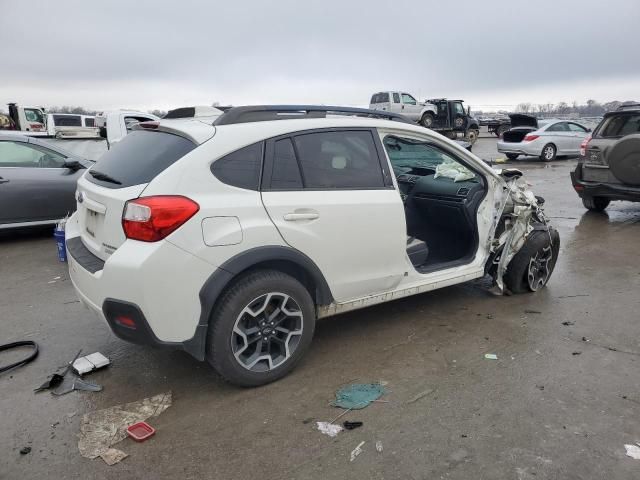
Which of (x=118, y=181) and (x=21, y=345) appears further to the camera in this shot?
(x=21, y=345)

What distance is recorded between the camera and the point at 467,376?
3340mm

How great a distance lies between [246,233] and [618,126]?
7242 millimetres

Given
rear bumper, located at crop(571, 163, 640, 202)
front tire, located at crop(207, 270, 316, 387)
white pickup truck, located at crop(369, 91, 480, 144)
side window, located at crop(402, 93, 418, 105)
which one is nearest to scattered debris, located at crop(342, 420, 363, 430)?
front tire, located at crop(207, 270, 316, 387)

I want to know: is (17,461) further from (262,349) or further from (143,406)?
(262,349)

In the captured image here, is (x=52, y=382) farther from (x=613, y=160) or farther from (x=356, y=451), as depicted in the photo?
(x=613, y=160)

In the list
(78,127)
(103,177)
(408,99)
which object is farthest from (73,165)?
(408,99)

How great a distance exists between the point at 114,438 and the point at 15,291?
3192 mm

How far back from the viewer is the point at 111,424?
9.44ft

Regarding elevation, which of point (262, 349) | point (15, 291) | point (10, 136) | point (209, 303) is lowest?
point (15, 291)

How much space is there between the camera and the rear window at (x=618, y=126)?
7.63 meters

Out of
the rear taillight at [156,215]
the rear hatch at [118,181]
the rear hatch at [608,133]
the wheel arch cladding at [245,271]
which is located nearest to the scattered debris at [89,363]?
the rear hatch at [118,181]

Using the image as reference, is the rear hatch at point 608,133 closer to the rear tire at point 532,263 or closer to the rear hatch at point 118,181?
the rear tire at point 532,263

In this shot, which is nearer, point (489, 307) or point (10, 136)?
point (489, 307)

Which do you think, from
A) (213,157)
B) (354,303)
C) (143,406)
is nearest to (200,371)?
(143,406)
